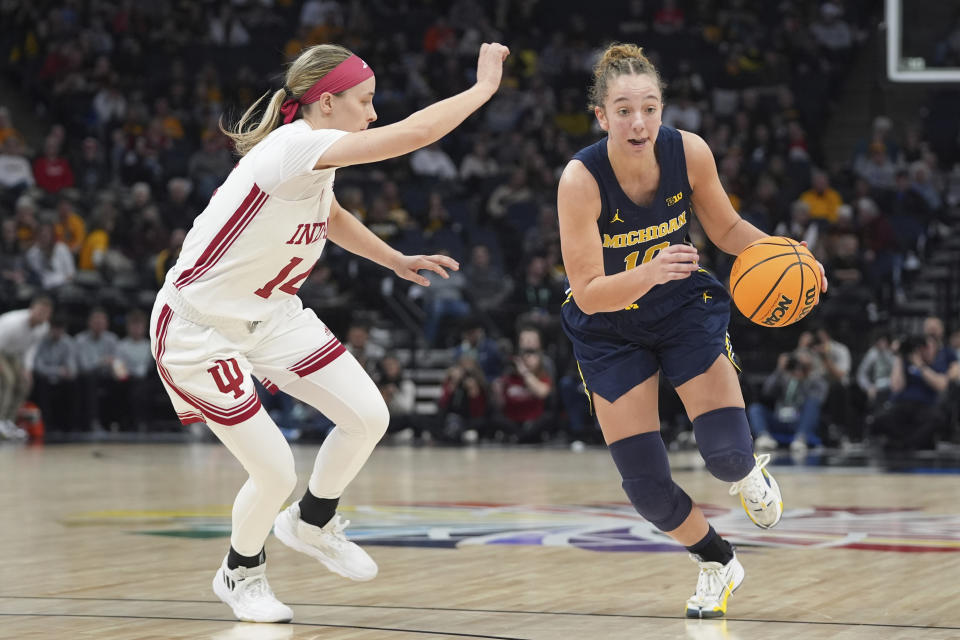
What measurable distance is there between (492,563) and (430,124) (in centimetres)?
245

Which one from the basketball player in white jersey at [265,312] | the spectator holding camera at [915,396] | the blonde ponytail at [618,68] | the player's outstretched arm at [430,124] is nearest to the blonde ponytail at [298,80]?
the basketball player in white jersey at [265,312]

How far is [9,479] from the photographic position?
9.66 metres

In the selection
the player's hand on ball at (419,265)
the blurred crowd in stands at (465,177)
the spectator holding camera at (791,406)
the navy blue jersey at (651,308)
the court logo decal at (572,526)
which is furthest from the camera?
the blurred crowd in stands at (465,177)

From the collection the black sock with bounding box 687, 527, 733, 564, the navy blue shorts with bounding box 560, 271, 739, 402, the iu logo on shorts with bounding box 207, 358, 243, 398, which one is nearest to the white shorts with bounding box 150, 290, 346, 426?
the iu logo on shorts with bounding box 207, 358, 243, 398

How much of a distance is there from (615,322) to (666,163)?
56cm

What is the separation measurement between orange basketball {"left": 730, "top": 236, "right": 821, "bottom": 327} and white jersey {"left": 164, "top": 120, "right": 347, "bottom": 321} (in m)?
1.39

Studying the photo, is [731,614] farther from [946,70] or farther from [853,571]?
[946,70]

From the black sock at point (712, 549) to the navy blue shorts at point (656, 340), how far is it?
55cm

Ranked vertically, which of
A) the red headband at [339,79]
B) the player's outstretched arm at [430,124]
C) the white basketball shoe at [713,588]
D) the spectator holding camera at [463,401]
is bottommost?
the spectator holding camera at [463,401]

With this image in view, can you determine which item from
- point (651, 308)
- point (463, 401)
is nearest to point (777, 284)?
point (651, 308)

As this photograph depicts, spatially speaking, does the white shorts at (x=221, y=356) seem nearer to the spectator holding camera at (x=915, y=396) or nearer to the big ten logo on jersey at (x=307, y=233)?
the big ten logo on jersey at (x=307, y=233)

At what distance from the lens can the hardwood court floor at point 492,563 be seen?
13.6ft

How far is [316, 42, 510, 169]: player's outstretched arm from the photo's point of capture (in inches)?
147

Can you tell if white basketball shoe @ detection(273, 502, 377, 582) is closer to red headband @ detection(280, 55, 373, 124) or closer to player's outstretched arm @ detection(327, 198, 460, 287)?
player's outstretched arm @ detection(327, 198, 460, 287)
